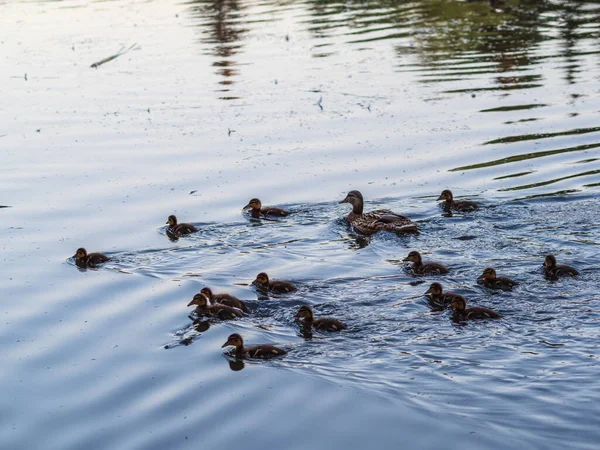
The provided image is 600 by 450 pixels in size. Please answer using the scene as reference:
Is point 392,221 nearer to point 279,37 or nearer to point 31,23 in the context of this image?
point 279,37

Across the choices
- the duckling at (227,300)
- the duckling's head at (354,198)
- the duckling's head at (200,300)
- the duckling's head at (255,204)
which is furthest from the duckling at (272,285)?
the duckling's head at (354,198)

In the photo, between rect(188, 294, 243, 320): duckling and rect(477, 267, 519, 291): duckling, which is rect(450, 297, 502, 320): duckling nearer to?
rect(477, 267, 519, 291): duckling

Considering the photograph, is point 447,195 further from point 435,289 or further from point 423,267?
point 435,289

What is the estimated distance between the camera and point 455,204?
11898 millimetres

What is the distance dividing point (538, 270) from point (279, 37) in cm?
1753

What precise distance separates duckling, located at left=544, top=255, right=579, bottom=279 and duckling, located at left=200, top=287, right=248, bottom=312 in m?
2.97

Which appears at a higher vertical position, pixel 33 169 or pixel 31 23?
pixel 31 23

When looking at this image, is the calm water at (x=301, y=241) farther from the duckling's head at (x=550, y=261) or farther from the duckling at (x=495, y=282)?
the duckling's head at (x=550, y=261)

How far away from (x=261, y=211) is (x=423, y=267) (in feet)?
9.02

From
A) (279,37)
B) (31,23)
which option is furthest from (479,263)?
(31,23)

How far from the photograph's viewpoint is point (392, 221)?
11.5 meters

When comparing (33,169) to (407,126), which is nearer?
(33,169)

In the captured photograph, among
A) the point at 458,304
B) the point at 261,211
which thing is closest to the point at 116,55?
the point at 261,211

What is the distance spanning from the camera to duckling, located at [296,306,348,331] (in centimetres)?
859
